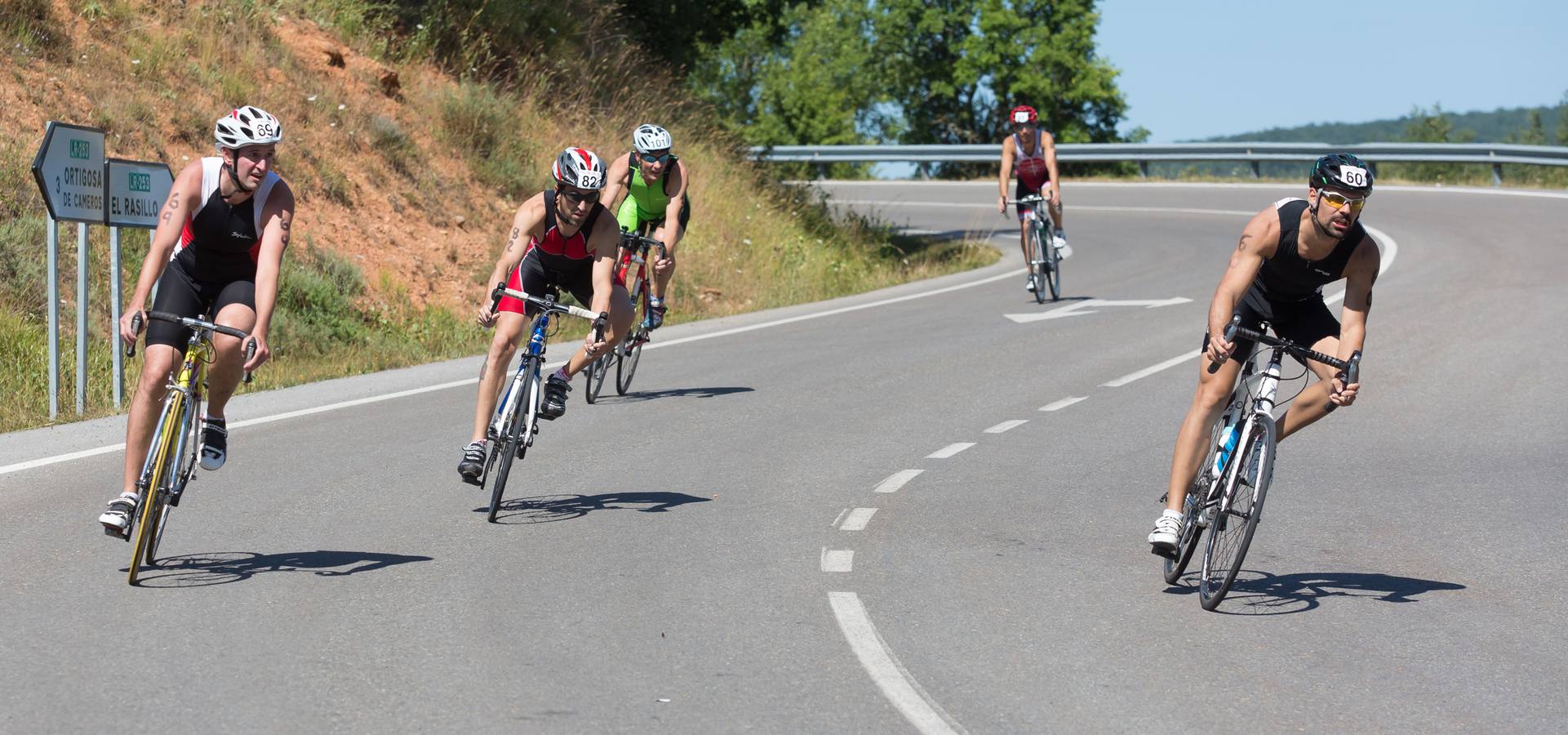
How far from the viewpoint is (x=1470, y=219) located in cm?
2880

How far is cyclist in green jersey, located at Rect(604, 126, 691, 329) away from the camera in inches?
496

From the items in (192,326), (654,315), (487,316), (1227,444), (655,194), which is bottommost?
(654,315)

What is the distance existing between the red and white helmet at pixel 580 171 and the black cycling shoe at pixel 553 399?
1.04m

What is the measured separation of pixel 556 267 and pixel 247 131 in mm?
2385

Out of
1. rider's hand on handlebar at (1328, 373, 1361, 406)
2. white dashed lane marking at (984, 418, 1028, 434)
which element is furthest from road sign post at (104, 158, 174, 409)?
rider's hand on handlebar at (1328, 373, 1361, 406)

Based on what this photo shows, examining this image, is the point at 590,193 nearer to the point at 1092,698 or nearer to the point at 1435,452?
the point at 1092,698

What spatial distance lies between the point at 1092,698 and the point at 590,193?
4.23 m

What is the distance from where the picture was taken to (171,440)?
734cm

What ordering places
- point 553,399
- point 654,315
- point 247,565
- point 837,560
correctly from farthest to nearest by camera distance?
point 654,315
point 553,399
point 837,560
point 247,565

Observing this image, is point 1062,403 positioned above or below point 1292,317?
below

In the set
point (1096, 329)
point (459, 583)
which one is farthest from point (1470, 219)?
point (459, 583)

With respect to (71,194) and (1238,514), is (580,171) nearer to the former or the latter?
(1238,514)

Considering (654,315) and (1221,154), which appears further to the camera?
(1221,154)

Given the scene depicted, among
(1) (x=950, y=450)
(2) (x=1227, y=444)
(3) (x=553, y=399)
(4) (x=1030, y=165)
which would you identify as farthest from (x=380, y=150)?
(2) (x=1227, y=444)
